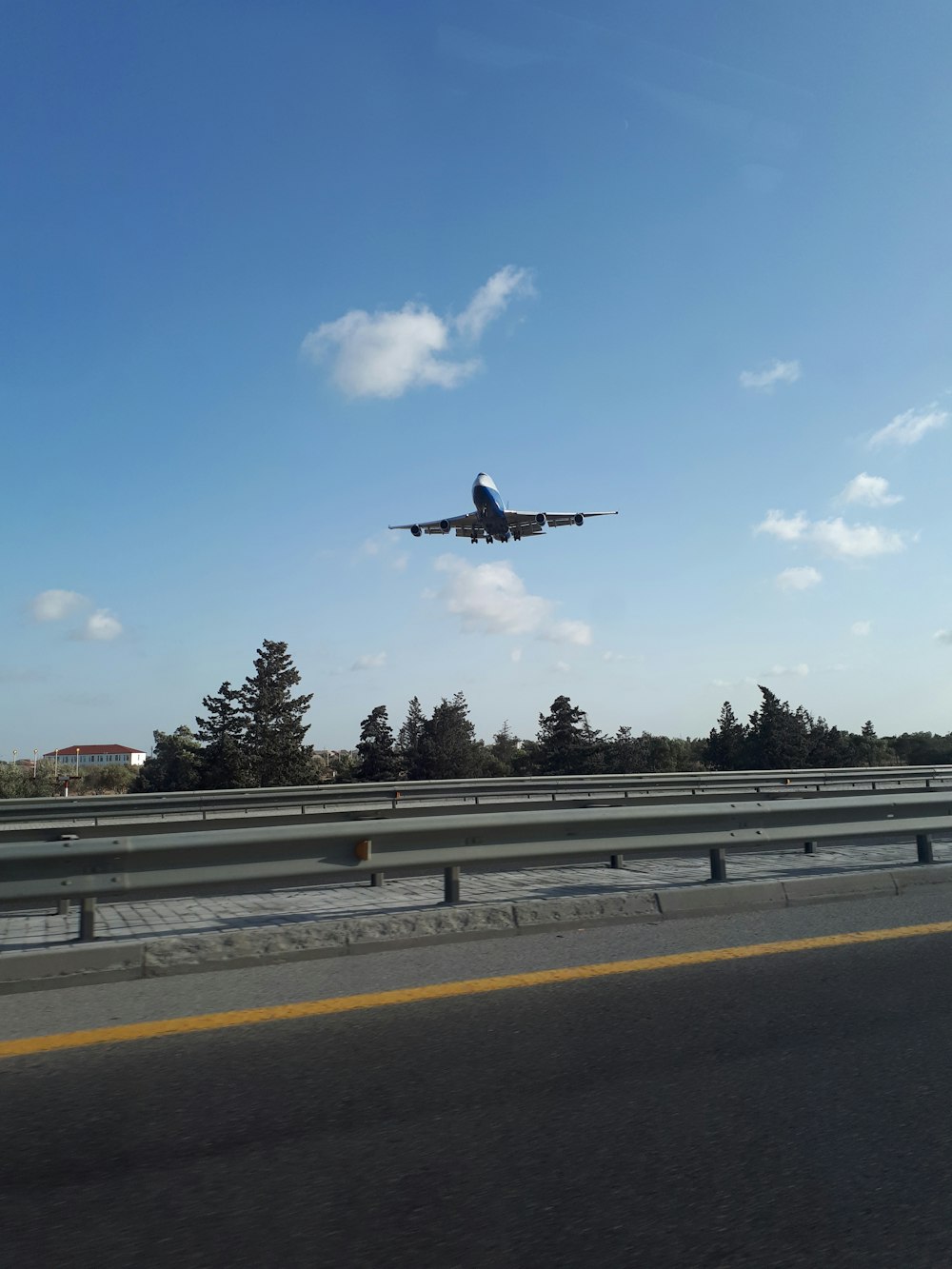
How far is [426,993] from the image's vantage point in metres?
4.90

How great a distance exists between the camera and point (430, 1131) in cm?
316

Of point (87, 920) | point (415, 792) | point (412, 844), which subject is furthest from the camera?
point (415, 792)

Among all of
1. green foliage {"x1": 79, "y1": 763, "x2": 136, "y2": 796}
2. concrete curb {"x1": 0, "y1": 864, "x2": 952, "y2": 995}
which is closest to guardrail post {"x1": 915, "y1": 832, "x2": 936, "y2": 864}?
concrete curb {"x1": 0, "y1": 864, "x2": 952, "y2": 995}

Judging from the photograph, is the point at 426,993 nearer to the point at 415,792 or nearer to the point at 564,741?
the point at 415,792

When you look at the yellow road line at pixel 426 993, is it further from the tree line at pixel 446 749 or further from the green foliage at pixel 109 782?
the green foliage at pixel 109 782

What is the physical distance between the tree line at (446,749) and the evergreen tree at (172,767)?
12.7 inches

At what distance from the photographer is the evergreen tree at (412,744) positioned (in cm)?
9094

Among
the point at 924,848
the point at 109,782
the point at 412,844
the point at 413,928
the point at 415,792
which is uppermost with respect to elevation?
the point at 109,782

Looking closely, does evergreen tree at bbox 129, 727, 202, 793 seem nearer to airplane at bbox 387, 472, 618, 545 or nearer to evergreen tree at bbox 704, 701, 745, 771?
airplane at bbox 387, 472, 618, 545

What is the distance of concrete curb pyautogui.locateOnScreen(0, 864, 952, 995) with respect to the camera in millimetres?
5070

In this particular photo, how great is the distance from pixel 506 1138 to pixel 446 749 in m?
87.8

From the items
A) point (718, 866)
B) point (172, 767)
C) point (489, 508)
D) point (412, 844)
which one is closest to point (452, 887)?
point (412, 844)

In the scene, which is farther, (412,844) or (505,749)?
(505,749)

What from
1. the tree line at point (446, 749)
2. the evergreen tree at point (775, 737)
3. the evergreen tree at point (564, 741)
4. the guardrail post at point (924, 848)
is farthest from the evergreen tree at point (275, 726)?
the guardrail post at point (924, 848)
